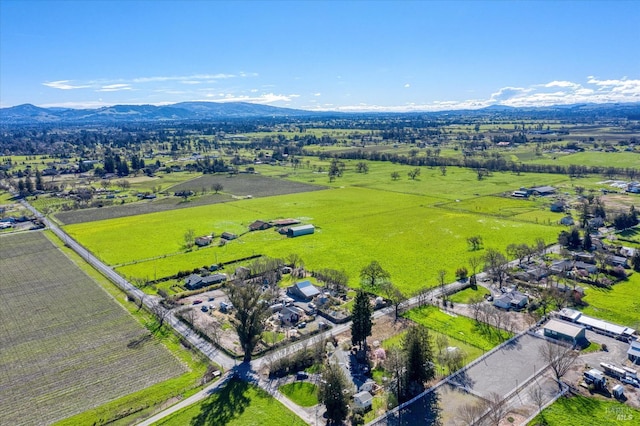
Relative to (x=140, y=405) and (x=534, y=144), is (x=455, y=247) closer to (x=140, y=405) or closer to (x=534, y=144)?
(x=140, y=405)

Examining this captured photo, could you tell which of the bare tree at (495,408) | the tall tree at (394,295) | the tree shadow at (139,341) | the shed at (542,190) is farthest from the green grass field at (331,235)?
the bare tree at (495,408)

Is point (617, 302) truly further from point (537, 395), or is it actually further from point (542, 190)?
point (542, 190)

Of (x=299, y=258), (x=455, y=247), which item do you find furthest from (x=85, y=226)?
(x=455, y=247)

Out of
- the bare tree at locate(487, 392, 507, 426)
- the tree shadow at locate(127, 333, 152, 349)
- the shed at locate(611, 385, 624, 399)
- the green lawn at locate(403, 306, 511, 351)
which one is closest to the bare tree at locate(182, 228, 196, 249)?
the tree shadow at locate(127, 333, 152, 349)

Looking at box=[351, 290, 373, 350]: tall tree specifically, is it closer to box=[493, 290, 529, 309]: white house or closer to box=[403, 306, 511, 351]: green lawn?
box=[403, 306, 511, 351]: green lawn

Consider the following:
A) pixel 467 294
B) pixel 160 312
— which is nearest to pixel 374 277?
pixel 467 294

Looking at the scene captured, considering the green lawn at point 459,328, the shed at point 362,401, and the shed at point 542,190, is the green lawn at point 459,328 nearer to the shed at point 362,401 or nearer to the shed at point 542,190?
the shed at point 362,401

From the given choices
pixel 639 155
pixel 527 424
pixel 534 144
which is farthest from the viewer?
pixel 534 144
